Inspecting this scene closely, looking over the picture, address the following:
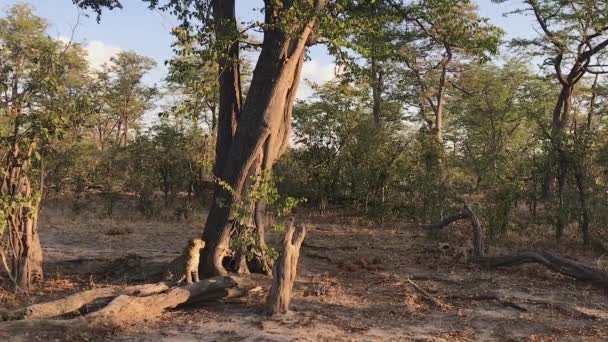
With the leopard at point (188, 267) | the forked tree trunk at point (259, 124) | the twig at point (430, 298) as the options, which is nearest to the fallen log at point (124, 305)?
the leopard at point (188, 267)

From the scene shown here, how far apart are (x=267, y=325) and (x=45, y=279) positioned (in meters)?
3.56

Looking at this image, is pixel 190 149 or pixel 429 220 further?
pixel 190 149

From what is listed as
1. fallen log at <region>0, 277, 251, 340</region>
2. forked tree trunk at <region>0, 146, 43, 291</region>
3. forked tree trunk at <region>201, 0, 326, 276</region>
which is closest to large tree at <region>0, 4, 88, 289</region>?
forked tree trunk at <region>0, 146, 43, 291</region>

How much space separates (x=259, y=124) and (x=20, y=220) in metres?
3.17

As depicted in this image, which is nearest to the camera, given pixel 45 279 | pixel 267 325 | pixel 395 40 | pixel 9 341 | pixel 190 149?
pixel 9 341

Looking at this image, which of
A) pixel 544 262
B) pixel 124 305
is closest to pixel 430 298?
pixel 544 262

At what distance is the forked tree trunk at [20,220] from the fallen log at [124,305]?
4.52 ft

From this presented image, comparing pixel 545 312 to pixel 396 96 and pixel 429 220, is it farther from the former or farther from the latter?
pixel 396 96

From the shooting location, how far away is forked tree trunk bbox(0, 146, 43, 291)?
6531mm

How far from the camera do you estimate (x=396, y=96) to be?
2797 cm

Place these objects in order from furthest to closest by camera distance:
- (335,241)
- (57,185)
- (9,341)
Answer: (57,185) → (335,241) → (9,341)

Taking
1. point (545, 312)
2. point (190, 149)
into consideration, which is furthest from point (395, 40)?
point (545, 312)

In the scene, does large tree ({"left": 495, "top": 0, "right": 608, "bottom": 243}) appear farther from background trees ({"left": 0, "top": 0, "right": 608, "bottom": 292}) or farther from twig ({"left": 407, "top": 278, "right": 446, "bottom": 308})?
twig ({"left": 407, "top": 278, "right": 446, "bottom": 308})

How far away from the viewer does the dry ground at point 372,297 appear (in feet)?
18.4
